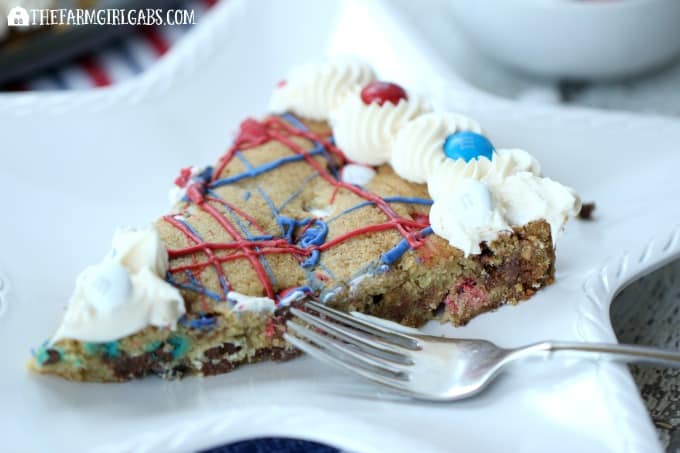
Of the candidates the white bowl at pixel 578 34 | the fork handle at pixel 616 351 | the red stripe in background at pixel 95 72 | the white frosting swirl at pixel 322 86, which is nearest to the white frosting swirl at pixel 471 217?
the fork handle at pixel 616 351

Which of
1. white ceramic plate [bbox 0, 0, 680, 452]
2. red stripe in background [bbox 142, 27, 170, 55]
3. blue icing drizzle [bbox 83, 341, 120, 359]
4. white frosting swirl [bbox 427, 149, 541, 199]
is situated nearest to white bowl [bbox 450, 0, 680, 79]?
white ceramic plate [bbox 0, 0, 680, 452]

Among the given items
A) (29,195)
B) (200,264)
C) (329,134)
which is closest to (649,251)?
(329,134)

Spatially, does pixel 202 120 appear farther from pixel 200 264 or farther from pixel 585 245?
pixel 585 245

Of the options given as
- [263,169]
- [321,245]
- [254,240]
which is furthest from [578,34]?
[254,240]

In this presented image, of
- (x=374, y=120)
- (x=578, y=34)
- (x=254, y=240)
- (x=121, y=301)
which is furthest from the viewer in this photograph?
(x=578, y=34)

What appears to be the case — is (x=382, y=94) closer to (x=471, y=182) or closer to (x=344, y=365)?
(x=471, y=182)

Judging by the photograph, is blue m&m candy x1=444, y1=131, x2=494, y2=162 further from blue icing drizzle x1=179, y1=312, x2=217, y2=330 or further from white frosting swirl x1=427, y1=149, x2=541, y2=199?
blue icing drizzle x1=179, y1=312, x2=217, y2=330
